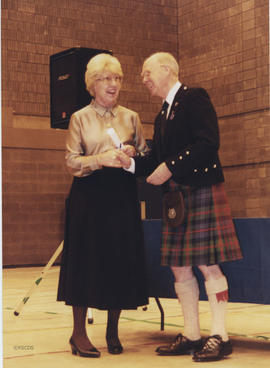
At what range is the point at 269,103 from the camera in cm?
998

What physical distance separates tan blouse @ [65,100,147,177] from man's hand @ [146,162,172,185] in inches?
11.5

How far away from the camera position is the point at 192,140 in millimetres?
3230

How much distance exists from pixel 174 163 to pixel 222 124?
7.83 metres

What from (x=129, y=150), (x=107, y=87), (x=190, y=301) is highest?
(x=107, y=87)

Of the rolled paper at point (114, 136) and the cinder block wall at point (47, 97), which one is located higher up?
the cinder block wall at point (47, 97)

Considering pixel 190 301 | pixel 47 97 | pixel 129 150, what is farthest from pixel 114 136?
pixel 47 97

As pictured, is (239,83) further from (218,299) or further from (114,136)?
(218,299)

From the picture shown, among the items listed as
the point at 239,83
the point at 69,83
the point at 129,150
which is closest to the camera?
the point at 129,150

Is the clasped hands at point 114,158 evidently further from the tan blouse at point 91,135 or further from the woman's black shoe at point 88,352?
the woman's black shoe at point 88,352

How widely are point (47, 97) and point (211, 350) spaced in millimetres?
7900

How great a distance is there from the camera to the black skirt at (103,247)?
3311 millimetres

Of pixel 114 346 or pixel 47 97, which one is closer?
pixel 114 346

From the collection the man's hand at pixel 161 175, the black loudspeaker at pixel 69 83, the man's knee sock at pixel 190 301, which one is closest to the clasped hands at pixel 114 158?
the man's hand at pixel 161 175

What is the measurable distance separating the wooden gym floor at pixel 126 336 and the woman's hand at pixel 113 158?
973 mm
